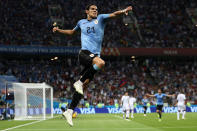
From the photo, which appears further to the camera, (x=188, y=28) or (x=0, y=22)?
(x=188, y=28)

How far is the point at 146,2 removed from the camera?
2044 inches

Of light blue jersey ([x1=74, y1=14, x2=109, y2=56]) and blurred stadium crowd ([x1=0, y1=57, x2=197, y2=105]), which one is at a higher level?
blurred stadium crowd ([x1=0, y1=57, x2=197, y2=105])

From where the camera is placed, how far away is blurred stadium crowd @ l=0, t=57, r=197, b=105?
4175 centimetres

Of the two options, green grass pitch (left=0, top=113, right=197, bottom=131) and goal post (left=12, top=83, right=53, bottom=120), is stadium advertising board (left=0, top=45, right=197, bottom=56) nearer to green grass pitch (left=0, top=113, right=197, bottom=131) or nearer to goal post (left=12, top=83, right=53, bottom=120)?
goal post (left=12, top=83, right=53, bottom=120)

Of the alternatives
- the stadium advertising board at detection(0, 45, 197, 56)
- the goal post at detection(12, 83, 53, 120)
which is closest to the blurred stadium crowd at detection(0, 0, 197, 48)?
the stadium advertising board at detection(0, 45, 197, 56)

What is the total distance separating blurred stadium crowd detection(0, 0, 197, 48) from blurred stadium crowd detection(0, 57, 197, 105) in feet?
11.0

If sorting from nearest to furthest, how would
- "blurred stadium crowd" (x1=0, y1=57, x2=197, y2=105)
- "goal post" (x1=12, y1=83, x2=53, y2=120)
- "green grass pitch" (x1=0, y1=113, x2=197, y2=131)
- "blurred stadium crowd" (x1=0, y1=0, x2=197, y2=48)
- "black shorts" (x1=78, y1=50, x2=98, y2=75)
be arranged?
"black shorts" (x1=78, y1=50, x2=98, y2=75) < "green grass pitch" (x1=0, y1=113, x2=197, y2=131) < "goal post" (x1=12, y1=83, x2=53, y2=120) < "blurred stadium crowd" (x1=0, y1=57, x2=197, y2=105) < "blurred stadium crowd" (x1=0, y1=0, x2=197, y2=48)

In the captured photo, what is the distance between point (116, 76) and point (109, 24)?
7652 millimetres

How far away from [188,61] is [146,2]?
10600mm

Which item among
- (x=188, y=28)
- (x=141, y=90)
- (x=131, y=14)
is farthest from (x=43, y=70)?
(x=188, y=28)

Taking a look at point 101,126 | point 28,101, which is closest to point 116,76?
point 28,101

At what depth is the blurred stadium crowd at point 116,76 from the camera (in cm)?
4175

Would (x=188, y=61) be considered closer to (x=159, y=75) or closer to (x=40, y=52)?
(x=159, y=75)

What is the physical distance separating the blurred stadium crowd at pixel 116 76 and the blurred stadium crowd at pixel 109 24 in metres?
3.36
